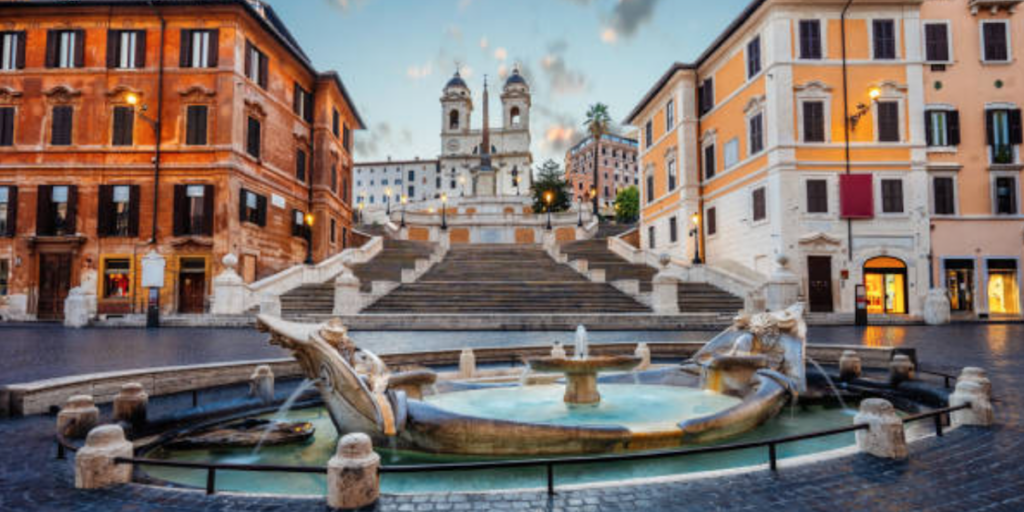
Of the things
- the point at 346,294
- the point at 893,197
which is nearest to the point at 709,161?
the point at 893,197

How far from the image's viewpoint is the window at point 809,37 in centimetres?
2639

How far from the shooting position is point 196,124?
89.1 ft

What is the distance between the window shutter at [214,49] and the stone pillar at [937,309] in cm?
3425

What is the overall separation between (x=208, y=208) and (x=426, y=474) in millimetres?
25714

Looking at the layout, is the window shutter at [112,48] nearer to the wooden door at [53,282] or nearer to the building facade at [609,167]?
the wooden door at [53,282]

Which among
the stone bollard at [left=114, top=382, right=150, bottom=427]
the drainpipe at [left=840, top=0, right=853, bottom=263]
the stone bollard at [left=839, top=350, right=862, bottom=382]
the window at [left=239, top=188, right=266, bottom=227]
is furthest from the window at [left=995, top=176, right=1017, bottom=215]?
the window at [left=239, top=188, right=266, bottom=227]

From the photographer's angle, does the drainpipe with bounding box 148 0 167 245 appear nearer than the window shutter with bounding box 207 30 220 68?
Yes

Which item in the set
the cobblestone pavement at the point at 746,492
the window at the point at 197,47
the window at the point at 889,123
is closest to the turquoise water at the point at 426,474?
the cobblestone pavement at the point at 746,492

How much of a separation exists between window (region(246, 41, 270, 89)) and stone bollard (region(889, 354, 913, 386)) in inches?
1183

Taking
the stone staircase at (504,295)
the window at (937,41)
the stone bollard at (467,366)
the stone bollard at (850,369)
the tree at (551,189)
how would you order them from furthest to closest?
the tree at (551,189)
the window at (937,41)
the stone staircase at (504,295)
the stone bollard at (467,366)
the stone bollard at (850,369)

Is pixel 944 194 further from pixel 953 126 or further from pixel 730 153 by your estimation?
pixel 730 153

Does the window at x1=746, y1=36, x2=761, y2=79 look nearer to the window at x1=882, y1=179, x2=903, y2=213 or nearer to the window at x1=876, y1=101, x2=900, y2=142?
the window at x1=876, y1=101, x2=900, y2=142

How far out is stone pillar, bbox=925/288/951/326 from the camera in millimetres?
22297

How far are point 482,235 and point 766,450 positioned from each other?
44489 mm
